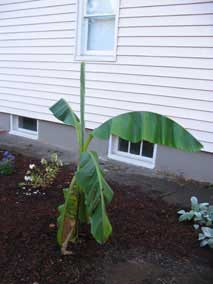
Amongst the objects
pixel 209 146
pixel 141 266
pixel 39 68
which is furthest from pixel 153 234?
pixel 39 68

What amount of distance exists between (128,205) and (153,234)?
665 millimetres

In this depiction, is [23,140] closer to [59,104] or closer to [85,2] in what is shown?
[85,2]

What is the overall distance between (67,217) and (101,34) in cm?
386

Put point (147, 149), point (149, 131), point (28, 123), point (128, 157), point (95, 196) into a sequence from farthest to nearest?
point (28, 123) < point (128, 157) < point (147, 149) < point (149, 131) < point (95, 196)

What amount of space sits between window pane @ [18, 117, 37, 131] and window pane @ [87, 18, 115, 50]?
7.78 ft

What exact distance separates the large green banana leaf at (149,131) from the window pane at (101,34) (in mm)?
3272

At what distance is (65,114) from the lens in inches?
103

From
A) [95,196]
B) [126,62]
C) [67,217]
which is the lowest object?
[67,217]

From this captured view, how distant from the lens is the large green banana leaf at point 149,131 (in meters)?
2.16

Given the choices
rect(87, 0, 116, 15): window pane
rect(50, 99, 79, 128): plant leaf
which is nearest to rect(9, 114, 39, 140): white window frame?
rect(87, 0, 116, 15): window pane

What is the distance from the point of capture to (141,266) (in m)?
2.45

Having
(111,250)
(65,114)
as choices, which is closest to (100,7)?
(65,114)

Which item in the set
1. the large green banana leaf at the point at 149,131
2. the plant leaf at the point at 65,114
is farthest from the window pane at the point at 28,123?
the large green banana leaf at the point at 149,131

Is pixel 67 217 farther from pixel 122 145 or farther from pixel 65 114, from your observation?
pixel 122 145
